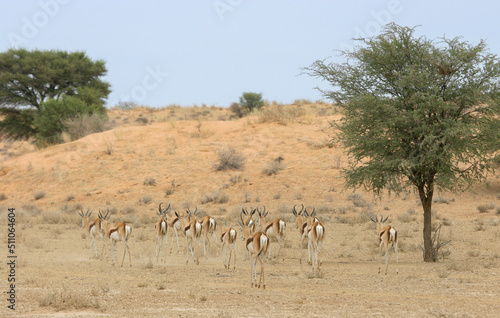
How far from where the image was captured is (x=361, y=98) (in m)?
15.9

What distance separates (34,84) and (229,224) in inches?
1174

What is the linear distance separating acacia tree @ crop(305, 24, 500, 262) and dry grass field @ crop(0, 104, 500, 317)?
7.72 ft

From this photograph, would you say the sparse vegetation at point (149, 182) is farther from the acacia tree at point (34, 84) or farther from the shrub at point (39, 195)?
the acacia tree at point (34, 84)

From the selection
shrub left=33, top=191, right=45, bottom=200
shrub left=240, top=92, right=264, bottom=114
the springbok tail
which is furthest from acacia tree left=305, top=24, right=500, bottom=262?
shrub left=240, top=92, right=264, bottom=114

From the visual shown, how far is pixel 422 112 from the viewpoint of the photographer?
15.5m

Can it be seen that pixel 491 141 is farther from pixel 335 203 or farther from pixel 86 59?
pixel 86 59

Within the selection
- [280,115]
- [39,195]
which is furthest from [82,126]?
[280,115]

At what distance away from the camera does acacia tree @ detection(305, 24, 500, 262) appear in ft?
50.2

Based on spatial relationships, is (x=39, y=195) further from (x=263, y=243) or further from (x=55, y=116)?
(x=263, y=243)

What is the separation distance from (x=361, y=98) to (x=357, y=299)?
6.79 meters

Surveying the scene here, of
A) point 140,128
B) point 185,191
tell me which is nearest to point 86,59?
point 140,128

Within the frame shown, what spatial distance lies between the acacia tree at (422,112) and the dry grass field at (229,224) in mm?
2354

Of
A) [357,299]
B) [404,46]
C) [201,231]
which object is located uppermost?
[404,46]

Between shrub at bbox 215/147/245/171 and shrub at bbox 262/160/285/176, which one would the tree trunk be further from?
shrub at bbox 215/147/245/171
